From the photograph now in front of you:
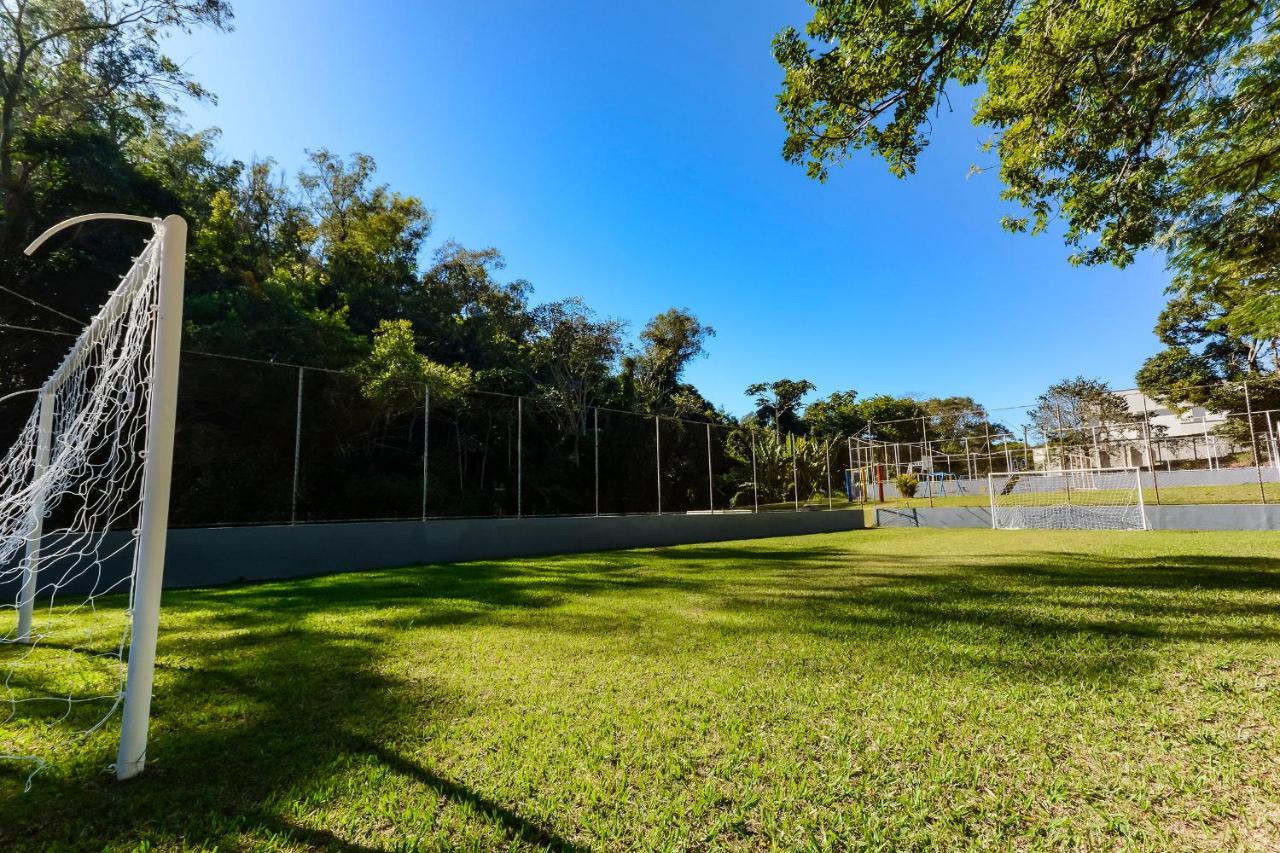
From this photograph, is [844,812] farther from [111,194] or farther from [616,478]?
[111,194]

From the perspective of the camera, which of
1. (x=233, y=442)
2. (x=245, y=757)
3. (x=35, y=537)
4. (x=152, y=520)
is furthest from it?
(x=233, y=442)

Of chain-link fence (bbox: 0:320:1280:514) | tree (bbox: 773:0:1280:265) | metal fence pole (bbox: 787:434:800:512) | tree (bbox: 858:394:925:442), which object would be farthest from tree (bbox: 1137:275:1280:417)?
tree (bbox: 773:0:1280:265)

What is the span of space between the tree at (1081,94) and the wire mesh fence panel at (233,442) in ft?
28.6

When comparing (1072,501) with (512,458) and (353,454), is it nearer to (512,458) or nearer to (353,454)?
(512,458)

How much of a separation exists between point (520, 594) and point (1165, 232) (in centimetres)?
880

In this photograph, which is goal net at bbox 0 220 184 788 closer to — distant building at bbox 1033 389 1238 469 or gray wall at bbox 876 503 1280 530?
gray wall at bbox 876 503 1280 530

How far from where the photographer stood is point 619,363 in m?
22.4

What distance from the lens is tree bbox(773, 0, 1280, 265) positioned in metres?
5.02

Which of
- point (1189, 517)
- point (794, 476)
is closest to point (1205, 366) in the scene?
point (1189, 517)

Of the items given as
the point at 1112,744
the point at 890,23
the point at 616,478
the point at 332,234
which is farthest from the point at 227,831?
the point at 332,234

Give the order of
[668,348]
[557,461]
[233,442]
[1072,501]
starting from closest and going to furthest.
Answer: [233,442] → [557,461] → [1072,501] → [668,348]

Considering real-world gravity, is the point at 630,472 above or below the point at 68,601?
above

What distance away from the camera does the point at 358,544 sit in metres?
7.83

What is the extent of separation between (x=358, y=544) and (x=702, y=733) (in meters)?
7.38
